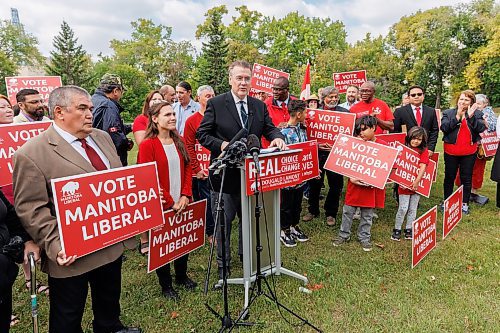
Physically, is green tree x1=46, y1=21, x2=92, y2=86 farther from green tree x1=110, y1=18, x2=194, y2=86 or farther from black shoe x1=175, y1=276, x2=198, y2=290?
black shoe x1=175, y1=276, x2=198, y2=290

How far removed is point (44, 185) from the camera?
7.29 feet

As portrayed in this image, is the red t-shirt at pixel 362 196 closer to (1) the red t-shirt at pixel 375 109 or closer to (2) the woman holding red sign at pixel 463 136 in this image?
(1) the red t-shirt at pixel 375 109

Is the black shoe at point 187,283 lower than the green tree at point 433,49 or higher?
lower

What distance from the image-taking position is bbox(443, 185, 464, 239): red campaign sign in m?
4.66

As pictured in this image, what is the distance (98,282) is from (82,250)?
65 cm

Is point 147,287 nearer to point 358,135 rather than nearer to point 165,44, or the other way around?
point 358,135

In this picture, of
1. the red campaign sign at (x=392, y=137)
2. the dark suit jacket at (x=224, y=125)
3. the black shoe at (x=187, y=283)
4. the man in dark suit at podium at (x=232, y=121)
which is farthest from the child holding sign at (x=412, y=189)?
the black shoe at (x=187, y=283)

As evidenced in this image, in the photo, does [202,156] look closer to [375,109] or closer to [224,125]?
[224,125]

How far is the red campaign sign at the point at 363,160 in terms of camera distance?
428cm

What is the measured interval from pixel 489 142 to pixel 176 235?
21.2 feet

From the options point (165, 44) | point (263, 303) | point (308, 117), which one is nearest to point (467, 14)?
point (165, 44)

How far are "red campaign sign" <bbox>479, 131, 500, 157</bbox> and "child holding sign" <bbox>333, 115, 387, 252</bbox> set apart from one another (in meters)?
3.19

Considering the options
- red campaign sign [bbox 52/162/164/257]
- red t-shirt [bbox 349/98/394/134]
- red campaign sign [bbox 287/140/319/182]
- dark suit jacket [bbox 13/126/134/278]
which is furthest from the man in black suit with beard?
dark suit jacket [bbox 13/126/134/278]

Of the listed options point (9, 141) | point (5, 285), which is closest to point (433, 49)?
point (9, 141)
